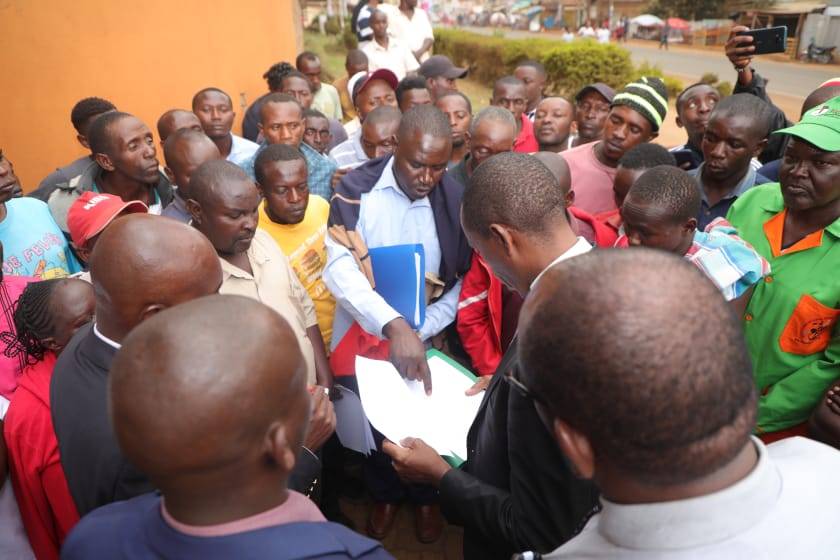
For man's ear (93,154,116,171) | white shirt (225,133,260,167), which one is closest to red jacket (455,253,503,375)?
man's ear (93,154,116,171)

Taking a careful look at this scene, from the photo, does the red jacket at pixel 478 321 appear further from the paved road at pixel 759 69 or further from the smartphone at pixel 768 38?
the paved road at pixel 759 69

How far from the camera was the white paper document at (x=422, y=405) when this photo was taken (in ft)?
6.72

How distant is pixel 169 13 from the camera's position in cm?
633

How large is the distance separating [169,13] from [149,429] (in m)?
6.73

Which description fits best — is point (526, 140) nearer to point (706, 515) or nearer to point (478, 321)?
point (478, 321)

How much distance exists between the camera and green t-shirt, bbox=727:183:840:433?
87.6 inches

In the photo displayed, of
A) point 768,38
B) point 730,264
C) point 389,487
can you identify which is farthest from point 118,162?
point 768,38

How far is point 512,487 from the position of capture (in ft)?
4.78

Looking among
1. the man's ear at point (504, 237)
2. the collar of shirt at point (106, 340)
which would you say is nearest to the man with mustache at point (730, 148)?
the man's ear at point (504, 237)

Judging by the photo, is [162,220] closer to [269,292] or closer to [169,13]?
[269,292]

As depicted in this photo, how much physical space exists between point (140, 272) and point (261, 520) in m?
0.85

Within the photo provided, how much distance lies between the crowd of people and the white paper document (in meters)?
0.06

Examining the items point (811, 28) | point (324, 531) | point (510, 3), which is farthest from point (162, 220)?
point (510, 3)

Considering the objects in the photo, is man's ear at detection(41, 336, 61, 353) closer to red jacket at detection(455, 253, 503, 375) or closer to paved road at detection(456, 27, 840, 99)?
red jacket at detection(455, 253, 503, 375)
